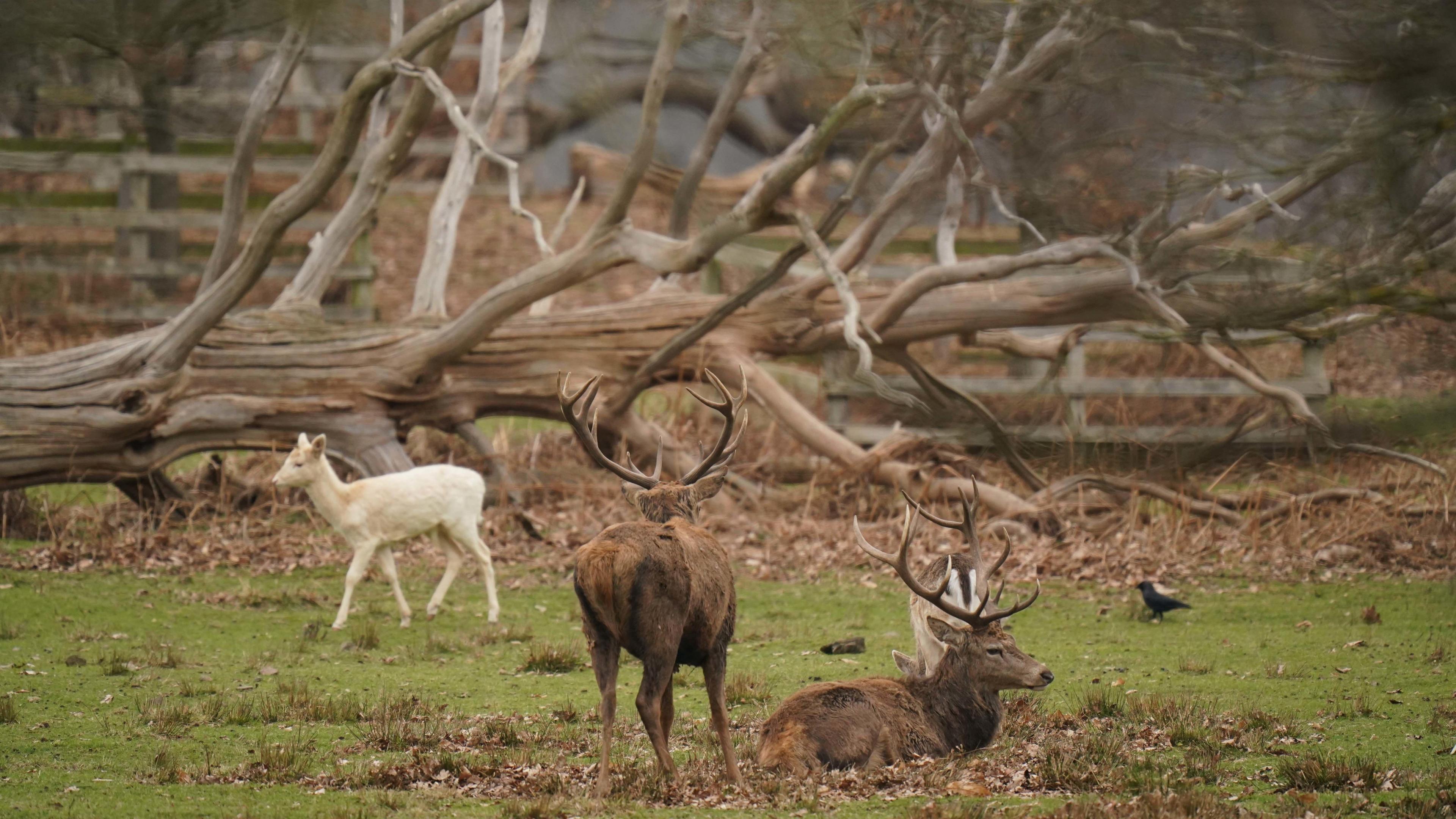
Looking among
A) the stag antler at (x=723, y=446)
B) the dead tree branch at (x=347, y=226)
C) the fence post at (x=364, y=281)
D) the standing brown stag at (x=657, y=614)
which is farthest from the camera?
→ the fence post at (x=364, y=281)

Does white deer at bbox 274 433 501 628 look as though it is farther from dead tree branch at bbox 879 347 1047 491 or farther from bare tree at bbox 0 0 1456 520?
dead tree branch at bbox 879 347 1047 491

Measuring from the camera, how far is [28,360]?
1200 cm

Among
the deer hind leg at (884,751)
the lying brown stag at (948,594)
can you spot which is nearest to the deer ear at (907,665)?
the lying brown stag at (948,594)

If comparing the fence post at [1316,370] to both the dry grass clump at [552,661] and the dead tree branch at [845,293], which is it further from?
the dry grass clump at [552,661]

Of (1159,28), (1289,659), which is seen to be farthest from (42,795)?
(1289,659)

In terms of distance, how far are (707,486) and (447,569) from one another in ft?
14.7

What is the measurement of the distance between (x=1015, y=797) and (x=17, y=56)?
5456 mm

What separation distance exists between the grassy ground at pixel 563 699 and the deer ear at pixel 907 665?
55cm

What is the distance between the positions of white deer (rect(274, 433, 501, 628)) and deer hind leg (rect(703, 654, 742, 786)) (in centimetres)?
424

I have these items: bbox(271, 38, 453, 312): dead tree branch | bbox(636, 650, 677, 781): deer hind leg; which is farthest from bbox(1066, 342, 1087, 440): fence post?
bbox(271, 38, 453, 312): dead tree branch

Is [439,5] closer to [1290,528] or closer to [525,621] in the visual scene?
[525,621]

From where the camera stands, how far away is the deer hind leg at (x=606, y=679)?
5.68m

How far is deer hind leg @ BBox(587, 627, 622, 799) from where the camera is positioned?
18.6 ft

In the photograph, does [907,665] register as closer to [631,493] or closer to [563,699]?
[631,493]
